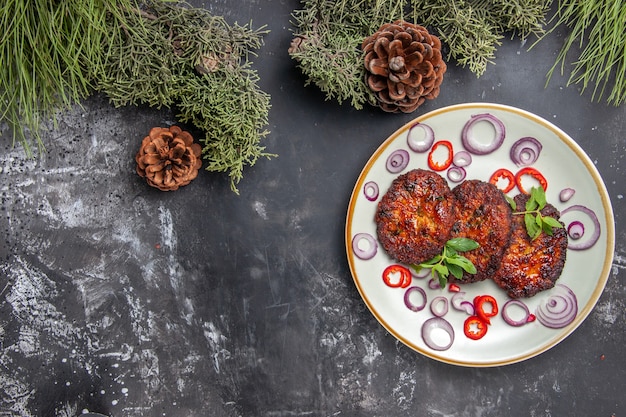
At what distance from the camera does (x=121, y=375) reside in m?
2.21

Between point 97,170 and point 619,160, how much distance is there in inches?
82.1

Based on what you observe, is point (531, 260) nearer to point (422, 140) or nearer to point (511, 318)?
point (511, 318)

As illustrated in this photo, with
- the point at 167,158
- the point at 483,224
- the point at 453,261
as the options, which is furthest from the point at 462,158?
the point at 167,158

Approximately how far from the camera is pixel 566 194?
82.4 inches

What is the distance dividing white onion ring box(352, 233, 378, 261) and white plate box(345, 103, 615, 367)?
16 millimetres

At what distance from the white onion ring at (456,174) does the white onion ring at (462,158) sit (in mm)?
21

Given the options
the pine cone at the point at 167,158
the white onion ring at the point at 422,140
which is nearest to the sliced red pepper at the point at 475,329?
the white onion ring at the point at 422,140

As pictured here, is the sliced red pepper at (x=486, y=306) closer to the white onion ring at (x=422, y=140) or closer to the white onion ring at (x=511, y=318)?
the white onion ring at (x=511, y=318)

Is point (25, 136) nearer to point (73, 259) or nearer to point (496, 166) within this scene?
point (73, 259)

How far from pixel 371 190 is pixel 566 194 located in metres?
0.75

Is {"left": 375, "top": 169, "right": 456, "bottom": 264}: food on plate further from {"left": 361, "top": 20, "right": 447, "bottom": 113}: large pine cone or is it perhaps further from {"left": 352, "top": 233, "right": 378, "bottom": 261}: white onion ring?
{"left": 361, "top": 20, "right": 447, "bottom": 113}: large pine cone

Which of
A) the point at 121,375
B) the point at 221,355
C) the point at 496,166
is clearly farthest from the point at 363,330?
the point at 121,375

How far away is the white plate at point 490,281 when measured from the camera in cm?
205

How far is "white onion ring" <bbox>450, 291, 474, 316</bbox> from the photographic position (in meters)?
2.14
